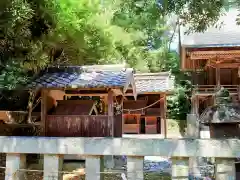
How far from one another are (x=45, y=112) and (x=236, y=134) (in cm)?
683

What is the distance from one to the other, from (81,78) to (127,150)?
675 centimetres

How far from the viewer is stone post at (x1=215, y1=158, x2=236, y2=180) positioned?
3533 millimetres

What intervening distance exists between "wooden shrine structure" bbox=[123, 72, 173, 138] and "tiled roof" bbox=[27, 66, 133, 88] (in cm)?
731

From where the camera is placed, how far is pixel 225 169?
3564 millimetres

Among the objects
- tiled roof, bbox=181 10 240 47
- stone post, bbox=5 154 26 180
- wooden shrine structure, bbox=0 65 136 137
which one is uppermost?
tiled roof, bbox=181 10 240 47

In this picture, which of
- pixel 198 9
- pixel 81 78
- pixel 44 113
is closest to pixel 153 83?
pixel 81 78

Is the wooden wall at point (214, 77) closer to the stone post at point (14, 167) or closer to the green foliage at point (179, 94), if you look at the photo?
the green foliage at point (179, 94)

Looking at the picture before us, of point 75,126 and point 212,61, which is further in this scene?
point 212,61

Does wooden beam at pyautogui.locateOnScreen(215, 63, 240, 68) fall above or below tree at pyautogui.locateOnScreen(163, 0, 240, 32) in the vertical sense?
above

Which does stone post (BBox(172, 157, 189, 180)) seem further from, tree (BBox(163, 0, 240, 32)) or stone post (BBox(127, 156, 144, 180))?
tree (BBox(163, 0, 240, 32))

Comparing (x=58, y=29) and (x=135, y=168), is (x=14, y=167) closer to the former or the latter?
(x=135, y=168)

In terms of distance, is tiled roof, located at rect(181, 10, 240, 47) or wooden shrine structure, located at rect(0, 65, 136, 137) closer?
wooden shrine structure, located at rect(0, 65, 136, 137)

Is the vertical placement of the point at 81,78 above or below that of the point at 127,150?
above

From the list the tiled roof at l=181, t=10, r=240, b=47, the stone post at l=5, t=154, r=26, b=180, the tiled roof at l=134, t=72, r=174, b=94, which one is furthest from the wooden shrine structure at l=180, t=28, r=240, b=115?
the stone post at l=5, t=154, r=26, b=180
